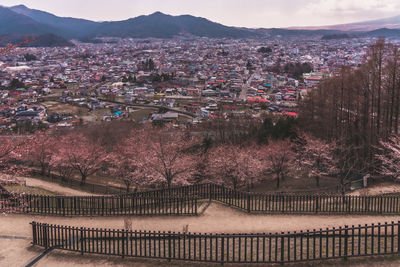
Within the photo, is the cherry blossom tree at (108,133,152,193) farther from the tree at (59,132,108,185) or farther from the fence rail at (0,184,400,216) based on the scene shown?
the fence rail at (0,184,400,216)

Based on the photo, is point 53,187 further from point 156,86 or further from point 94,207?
point 156,86

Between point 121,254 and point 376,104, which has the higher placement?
point 376,104

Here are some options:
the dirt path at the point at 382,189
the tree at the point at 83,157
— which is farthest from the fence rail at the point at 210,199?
the tree at the point at 83,157

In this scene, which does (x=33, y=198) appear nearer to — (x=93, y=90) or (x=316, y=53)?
(x=93, y=90)

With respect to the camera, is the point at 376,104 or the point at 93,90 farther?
the point at 93,90

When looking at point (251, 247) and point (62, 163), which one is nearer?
point (251, 247)

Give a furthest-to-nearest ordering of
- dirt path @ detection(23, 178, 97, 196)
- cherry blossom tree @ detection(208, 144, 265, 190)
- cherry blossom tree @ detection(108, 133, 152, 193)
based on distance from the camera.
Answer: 1. cherry blossom tree @ detection(108, 133, 152, 193)
2. cherry blossom tree @ detection(208, 144, 265, 190)
3. dirt path @ detection(23, 178, 97, 196)

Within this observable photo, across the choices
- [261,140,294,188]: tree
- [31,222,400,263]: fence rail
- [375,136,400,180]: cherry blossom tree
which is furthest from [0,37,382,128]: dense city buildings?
[261,140,294,188]: tree

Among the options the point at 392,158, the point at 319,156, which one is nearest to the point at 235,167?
the point at 319,156

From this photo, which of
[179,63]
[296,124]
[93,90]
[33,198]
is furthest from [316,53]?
[33,198]
